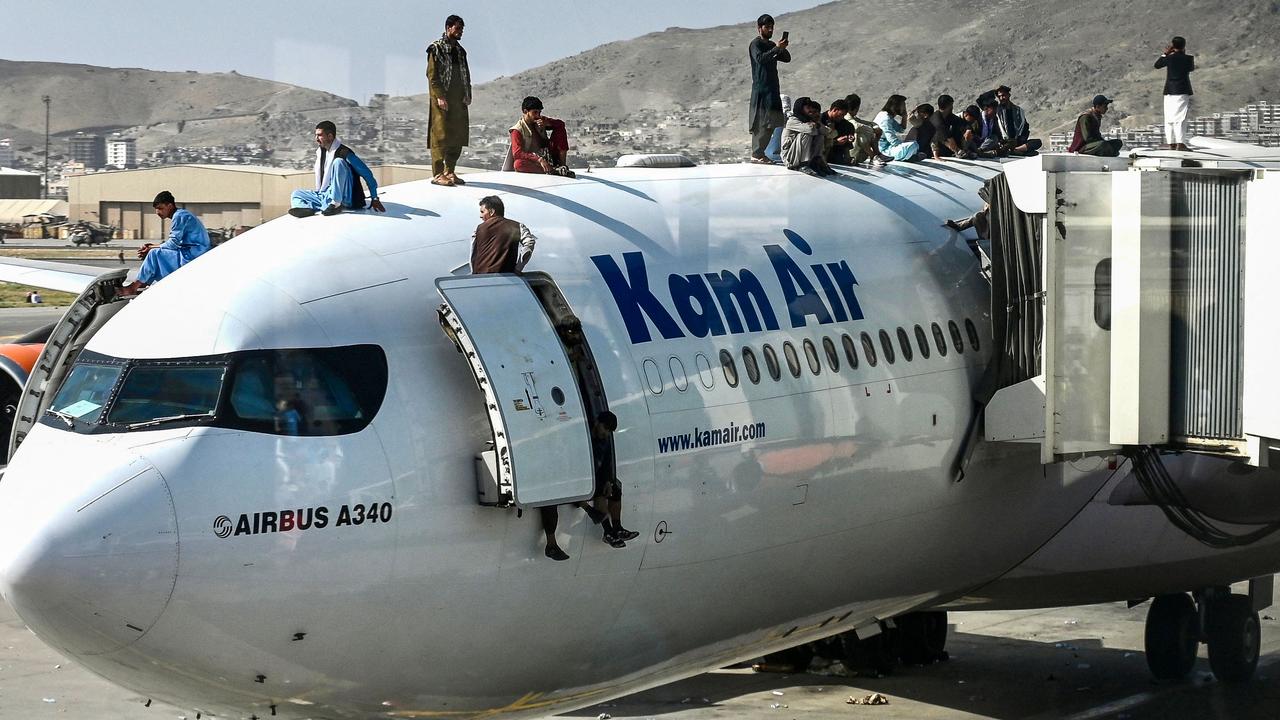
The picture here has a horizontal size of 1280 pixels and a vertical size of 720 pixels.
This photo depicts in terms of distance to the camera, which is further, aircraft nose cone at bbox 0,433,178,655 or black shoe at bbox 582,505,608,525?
black shoe at bbox 582,505,608,525

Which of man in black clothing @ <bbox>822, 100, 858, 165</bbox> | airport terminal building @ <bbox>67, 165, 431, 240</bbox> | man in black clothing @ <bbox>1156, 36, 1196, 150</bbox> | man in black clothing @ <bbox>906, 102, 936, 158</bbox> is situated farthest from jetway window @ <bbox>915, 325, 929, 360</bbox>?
man in black clothing @ <bbox>1156, 36, 1196, 150</bbox>

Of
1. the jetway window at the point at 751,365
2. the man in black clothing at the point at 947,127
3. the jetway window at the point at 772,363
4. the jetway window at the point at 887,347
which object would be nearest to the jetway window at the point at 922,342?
the jetway window at the point at 887,347

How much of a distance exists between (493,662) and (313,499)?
1.81 m

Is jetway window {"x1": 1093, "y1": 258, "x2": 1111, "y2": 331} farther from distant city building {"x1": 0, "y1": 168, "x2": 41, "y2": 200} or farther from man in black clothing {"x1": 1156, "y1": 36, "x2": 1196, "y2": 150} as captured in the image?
distant city building {"x1": 0, "y1": 168, "x2": 41, "y2": 200}

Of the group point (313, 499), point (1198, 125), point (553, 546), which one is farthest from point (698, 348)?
point (1198, 125)

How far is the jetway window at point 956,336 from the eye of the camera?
13.9 metres

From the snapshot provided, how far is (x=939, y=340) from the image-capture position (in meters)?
13.8

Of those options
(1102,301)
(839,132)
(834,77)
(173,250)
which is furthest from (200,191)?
(1102,301)

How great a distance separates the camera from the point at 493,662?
417 inches

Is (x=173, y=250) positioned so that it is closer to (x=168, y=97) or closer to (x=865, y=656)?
(x=865, y=656)

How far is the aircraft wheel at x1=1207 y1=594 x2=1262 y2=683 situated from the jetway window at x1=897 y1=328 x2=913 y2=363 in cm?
798

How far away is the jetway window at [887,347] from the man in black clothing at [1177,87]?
924 cm

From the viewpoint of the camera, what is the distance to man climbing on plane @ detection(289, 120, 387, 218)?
38.1 feet

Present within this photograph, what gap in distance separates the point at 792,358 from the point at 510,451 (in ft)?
10.3
